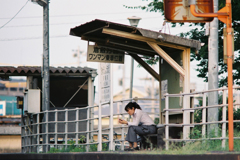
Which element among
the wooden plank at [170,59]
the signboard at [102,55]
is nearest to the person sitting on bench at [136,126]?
the wooden plank at [170,59]

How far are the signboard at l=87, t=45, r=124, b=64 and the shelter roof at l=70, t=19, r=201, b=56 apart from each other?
7.0 inches

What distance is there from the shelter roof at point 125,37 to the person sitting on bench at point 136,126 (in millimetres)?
1719

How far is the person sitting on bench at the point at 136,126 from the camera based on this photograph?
920 cm

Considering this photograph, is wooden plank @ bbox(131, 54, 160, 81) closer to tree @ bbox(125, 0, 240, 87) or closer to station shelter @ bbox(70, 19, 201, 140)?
station shelter @ bbox(70, 19, 201, 140)

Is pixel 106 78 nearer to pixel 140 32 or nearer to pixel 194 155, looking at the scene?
pixel 140 32

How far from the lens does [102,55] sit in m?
10.8

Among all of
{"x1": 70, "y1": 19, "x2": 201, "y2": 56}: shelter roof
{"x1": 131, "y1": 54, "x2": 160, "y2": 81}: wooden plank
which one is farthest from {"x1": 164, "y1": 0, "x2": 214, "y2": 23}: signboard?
{"x1": 131, "y1": 54, "x2": 160, "y2": 81}: wooden plank

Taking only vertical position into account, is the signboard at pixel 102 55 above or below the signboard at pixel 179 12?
below

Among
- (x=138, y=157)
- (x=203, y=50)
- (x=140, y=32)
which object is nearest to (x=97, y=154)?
(x=138, y=157)

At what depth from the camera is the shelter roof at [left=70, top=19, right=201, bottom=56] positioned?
917cm

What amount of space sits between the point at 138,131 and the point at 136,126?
5.1 inches

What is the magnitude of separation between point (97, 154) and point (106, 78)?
1.97m

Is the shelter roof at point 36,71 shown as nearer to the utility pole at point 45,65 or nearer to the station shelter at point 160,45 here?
the utility pole at point 45,65

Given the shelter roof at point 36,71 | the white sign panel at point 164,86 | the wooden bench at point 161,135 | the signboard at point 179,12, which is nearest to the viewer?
the signboard at point 179,12
